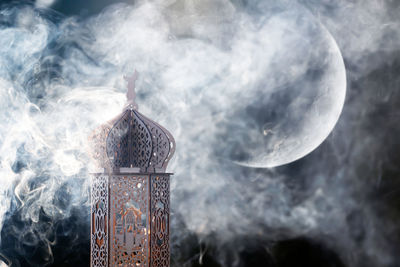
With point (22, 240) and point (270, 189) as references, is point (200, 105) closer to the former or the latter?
point (270, 189)

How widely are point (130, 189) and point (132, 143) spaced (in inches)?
11.6

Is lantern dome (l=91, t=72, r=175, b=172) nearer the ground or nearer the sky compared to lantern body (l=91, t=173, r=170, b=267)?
nearer the sky

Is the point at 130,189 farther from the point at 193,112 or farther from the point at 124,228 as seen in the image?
the point at 193,112

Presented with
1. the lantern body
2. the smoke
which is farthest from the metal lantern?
the smoke

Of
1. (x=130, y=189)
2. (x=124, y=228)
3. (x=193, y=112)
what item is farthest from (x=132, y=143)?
(x=193, y=112)

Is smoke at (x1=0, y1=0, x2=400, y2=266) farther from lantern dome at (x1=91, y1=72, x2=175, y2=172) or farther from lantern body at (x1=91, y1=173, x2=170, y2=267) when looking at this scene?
lantern body at (x1=91, y1=173, x2=170, y2=267)

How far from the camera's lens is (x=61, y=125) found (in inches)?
138

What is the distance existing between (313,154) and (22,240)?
101 inches

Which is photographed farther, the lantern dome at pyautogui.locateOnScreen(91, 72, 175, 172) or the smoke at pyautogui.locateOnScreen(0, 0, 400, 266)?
the smoke at pyautogui.locateOnScreen(0, 0, 400, 266)

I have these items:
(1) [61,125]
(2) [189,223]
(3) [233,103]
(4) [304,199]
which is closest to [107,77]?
(1) [61,125]

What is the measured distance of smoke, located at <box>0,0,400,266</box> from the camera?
3.27 metres

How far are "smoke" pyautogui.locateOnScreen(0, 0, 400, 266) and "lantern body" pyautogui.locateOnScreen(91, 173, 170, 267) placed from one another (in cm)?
108

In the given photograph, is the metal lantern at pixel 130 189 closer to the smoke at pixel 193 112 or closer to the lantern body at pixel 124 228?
the lantern body at pixel 124 228

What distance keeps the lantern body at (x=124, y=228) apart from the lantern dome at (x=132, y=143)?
0.08m
